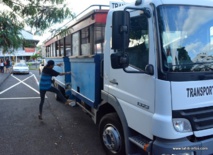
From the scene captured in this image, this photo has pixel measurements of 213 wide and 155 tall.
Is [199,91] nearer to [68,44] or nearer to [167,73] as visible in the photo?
[167,73]

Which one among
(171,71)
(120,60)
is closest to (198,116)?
(171,71)

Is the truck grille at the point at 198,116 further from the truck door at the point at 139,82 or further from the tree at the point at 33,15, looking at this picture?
the tree at the point at 33,15

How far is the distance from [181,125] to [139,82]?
76cm

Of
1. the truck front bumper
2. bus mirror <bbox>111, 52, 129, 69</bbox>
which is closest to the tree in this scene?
bus mirror <bbox>111, 52, 129, 69</bbox>

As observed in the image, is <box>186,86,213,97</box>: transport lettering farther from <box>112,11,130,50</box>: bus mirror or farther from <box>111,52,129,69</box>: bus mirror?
<box>112,11,130,50</box>: bus mirror

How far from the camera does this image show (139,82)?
2.94 metres

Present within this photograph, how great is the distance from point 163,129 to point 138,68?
90 centimetres

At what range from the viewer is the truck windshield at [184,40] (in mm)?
2617

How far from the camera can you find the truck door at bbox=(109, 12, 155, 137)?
2.74 metres

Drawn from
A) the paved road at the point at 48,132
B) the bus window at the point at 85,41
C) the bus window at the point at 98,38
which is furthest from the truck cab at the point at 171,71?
the bus window at the point at 85,41

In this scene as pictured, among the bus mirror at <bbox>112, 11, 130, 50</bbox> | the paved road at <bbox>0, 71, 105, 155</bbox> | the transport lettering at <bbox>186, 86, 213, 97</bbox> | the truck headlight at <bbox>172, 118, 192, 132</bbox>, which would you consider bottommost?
the paved road at <bbox>0, 71, 105, 155</bbox>

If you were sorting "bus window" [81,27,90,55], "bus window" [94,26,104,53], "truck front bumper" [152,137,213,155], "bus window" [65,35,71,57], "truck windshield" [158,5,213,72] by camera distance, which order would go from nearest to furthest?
"truck front bumper" [152,137,213,155] → "truck windshield" [158,5,213,72] → "bus window" [94,26,104,53] → "bus window" [81,27,90,55] → "bus window" [65,35,71,57]

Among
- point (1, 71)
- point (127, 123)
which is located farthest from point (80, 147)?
point (1, 71)

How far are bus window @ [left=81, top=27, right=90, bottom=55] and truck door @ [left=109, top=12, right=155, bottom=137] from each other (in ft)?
6.11
